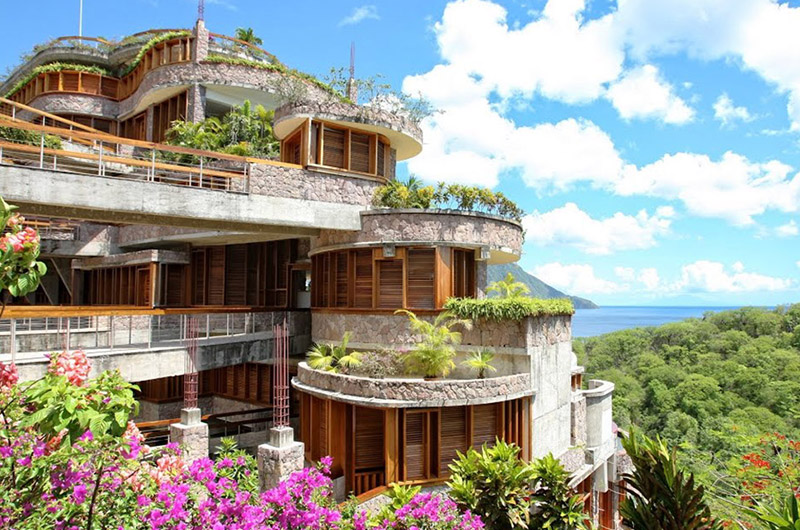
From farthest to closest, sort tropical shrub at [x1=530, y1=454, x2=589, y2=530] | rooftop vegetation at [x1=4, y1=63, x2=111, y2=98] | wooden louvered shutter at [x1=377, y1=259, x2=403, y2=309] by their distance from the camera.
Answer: rooftop vegetation at [x1=4, y1=63, x2=111, y2=98]
wooden louvered shutter at [x1=377, y1=259, x2=403, y2=309]
tropical shrub at [x1=530, y1=454, x2=589, y2=530]

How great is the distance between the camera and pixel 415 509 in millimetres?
7363

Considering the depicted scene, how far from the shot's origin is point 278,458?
44.4ft

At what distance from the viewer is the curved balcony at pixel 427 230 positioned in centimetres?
1639

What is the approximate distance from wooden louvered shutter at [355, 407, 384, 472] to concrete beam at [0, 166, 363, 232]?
240 inches

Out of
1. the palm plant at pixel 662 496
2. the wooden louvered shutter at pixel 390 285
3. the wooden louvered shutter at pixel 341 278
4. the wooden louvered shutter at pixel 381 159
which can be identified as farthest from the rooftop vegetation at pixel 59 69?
the palm plant at pixel 662 496

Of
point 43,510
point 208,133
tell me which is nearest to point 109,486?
point 43,510

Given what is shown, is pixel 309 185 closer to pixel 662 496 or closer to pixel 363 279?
pixel 363 279

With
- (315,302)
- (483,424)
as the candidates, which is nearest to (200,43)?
(315,302)

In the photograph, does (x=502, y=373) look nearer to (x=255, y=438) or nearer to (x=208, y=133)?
(x=255, y=438)

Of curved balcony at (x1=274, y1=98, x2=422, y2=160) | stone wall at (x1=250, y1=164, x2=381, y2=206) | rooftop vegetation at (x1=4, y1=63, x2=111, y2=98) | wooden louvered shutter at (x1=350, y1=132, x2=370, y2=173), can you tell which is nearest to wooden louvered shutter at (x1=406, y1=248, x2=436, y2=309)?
stone wall at (x1=250, y1=164, x2=381, y2=206)

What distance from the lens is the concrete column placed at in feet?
100

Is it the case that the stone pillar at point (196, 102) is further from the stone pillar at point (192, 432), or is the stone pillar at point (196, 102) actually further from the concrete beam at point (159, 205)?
the stone pillar at point (192, 432)

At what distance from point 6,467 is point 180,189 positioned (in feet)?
34.8

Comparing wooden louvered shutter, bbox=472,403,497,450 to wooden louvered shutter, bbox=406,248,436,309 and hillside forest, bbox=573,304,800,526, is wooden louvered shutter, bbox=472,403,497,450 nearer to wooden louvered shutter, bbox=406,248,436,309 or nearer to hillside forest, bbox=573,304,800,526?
wooden louvered shutter, bbox=406,248,436,309
